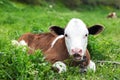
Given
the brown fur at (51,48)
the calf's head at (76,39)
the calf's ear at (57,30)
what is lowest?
the brown fur at (51,48)

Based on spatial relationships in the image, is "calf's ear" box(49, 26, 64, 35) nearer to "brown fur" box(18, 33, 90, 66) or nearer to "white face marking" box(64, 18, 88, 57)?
"brown fur" box(18, 33, 90, 66)

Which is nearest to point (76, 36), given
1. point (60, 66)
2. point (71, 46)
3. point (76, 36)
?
point (76, 36)

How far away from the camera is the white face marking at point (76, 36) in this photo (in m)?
8.20

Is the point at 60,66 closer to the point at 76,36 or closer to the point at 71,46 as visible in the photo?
the point at 71,46

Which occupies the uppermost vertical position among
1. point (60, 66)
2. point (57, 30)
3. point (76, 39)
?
point (76, 39)

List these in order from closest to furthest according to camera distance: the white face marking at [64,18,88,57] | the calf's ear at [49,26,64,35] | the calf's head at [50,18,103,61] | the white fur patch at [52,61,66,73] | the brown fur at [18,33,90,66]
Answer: the calf's head at [50,18,103,61] → the white face marking at [64,18,88,57] → the white fur patch at [52,61,66,73] → the brown fur at [18,33,90,66] → the calf's ear at [49,26,64,35]

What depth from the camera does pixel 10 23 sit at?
19047 mm

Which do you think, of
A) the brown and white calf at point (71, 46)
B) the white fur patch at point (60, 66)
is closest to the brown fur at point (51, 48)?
the brown and white calf at point (71, 46)

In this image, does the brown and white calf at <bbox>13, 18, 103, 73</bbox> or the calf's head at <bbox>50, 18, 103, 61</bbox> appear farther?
the brown and white calf at <bbox>13, 18, 103, 73</bbox>

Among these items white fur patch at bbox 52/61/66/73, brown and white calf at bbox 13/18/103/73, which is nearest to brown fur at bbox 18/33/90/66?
brown and white calf at bbox 13/18/103/73

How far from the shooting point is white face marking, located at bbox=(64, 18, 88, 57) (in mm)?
8196

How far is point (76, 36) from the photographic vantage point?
8414mm

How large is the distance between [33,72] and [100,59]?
2.83 meters

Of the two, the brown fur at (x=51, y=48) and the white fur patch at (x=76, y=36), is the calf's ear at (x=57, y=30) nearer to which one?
the brown fur at (x=51, y=48)
